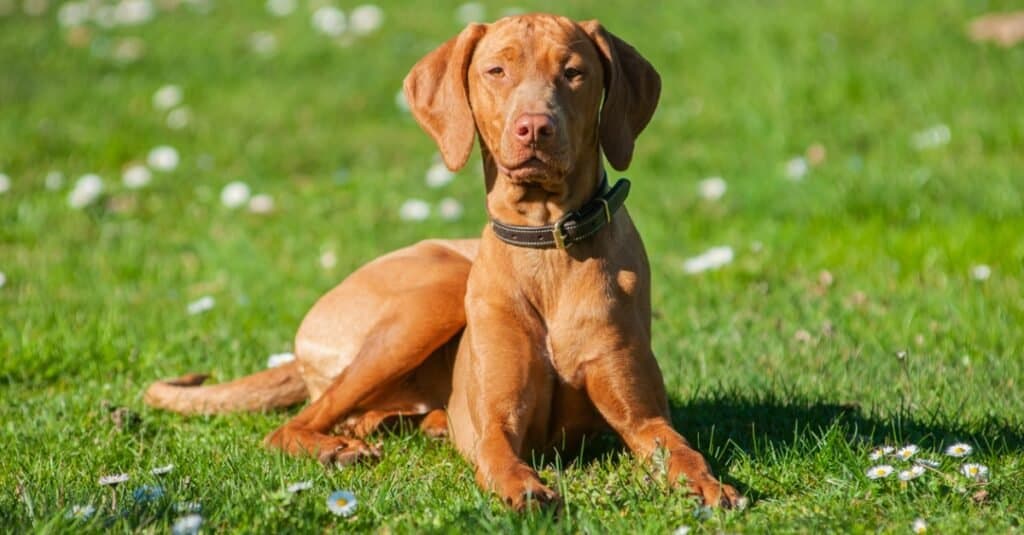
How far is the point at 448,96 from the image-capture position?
421cm

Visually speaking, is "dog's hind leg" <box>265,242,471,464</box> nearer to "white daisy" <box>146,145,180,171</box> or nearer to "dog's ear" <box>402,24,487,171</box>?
"dog's ear" <box>402,24,487,171</box>

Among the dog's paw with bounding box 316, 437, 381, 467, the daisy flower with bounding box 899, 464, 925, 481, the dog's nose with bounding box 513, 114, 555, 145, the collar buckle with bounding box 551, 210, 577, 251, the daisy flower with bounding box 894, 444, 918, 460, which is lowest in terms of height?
the dog's paw with bounding box 316, 437, 381, 467

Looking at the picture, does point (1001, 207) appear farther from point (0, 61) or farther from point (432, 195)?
point (0, 61)

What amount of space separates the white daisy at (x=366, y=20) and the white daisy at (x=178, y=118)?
218cm

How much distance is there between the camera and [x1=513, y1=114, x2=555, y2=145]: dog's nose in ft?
12.4

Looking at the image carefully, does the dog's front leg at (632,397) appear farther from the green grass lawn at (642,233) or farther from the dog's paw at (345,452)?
the dog's paw at (345,452)

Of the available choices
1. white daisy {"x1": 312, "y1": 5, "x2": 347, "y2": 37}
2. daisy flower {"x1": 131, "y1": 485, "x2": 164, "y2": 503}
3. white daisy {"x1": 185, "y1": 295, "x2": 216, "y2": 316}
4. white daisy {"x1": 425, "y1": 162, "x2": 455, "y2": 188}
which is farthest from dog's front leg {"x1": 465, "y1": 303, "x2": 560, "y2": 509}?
white daisy {"x1": 312, "y1": 5, "x2": 347, "y2": 37}

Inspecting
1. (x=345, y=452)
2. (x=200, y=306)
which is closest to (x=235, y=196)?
(x=200, y=306)

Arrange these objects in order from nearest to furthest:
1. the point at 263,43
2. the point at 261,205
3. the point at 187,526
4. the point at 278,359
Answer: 1. the point at 187,526
2. the point at 278,359
3. the point at 261,205
4. the point at 263,43

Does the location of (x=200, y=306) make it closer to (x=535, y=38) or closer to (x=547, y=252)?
(x=547, y=252)

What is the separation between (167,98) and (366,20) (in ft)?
7.37

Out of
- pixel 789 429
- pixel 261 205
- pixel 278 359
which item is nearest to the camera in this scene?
pixel 789 429

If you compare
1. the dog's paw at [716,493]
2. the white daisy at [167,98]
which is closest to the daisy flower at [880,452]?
the dog's paw at [716,493]

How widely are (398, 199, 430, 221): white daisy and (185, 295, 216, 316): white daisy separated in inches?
58.4
